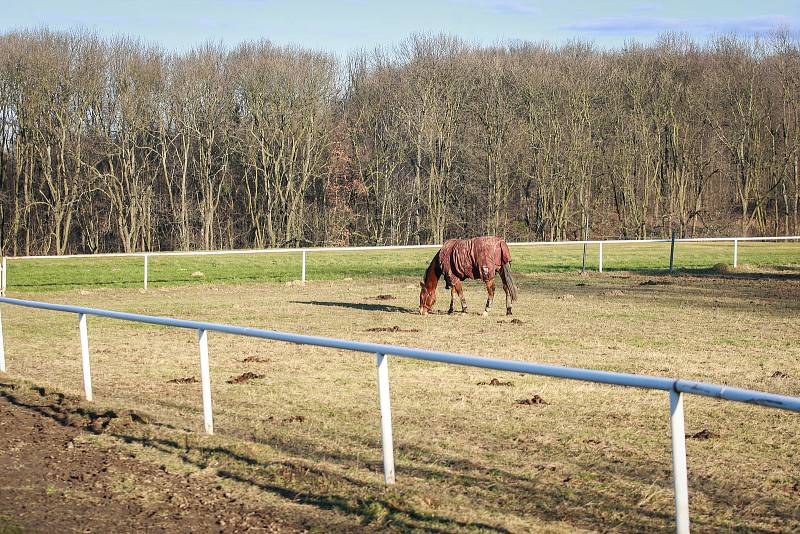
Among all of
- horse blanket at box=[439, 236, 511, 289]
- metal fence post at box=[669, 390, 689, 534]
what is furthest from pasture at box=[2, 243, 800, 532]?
horse blanket at box=[439, 236, 511, 289]

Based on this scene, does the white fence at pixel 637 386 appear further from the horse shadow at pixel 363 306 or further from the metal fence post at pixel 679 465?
the horse shadow at pixel 363 306

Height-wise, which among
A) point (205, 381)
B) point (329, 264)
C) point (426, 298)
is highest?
point (205, 381)

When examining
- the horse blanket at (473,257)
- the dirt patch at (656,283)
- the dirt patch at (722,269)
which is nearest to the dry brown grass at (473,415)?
the horse blanket at (473,257)

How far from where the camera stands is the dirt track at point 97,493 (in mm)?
5363

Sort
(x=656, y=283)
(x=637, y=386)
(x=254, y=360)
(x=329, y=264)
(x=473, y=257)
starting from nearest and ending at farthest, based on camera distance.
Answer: (x=637, y=386)
(x=254, y=360)
(x=473, y=257)
(x=656, y=283)
(x=329, y=264)

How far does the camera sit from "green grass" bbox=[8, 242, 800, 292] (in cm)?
2862

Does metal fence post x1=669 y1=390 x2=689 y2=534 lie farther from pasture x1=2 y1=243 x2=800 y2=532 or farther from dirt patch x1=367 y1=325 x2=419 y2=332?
dirt patch x1=367 y1=325 x2=419 y2=332

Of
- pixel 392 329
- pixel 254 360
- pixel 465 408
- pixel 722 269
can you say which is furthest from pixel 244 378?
pixel 722 269

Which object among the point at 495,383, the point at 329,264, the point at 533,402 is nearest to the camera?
the point at 533,402

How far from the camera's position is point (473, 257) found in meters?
17.3

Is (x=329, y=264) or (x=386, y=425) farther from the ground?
(x=386, y=425)

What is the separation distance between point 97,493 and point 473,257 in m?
11.8

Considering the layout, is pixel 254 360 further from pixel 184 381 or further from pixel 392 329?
pixel 392 329

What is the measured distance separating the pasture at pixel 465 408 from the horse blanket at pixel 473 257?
84 cm
